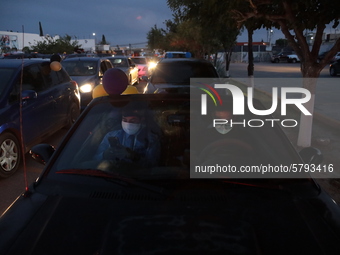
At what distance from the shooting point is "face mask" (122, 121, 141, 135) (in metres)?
2.93

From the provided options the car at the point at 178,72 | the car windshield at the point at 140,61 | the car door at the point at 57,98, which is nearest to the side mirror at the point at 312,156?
the car door at the point at 57,98

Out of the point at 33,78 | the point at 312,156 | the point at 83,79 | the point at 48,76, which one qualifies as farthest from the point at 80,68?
the point at 312,156

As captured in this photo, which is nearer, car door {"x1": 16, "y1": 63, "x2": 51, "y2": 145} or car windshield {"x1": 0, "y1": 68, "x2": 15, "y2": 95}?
car windshield {"x1": 0, "y1": 68, "x2": 15, "y2": 95}

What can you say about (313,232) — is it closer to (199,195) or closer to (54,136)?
(199,195)

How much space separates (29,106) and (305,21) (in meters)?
4.83

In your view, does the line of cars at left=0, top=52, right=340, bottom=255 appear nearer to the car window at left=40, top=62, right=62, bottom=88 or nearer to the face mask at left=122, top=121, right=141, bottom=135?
the face mask at left=122, top=121, right=141, bottom=135

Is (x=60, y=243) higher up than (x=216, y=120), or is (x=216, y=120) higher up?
(x=216, y=120)

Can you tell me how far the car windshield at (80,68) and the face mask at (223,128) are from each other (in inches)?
372

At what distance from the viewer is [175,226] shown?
1887mm

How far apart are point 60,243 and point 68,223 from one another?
0.17 meters

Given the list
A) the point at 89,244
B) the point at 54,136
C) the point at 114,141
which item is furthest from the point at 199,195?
the point at 54,136

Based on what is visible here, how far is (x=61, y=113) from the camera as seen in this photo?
24.2 feet

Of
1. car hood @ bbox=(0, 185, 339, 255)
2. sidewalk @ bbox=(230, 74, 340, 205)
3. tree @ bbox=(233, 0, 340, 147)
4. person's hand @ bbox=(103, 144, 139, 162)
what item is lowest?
sidewalk @ bbox=(230, 74, 340, 205)

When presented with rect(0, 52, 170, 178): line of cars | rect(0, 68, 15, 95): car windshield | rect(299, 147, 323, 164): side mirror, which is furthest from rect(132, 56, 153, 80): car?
rect(299, 147, 323, 164): side mirror
